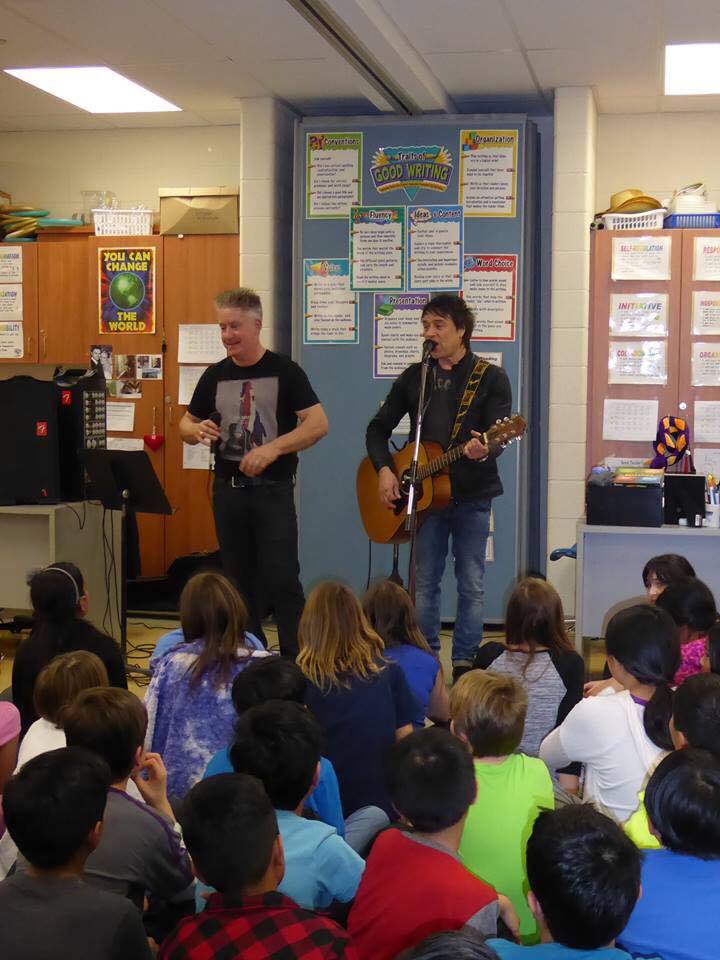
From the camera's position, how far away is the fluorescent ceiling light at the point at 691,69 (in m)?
5.20

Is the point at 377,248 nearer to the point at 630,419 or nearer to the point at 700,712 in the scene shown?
the point at 630,419

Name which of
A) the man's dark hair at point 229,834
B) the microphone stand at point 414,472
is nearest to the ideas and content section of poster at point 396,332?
the microphone stand at point 414,472

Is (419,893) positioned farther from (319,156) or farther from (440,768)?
(319,156)

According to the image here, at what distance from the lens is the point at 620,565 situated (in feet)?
16.3

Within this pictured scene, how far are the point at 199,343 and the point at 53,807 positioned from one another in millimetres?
5001

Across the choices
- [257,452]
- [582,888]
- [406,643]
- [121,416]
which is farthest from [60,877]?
[121,416]

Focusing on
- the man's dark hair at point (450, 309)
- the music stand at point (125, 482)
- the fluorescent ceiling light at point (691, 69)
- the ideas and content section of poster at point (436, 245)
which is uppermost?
the fluorescent ceiling light at point (691, 69)

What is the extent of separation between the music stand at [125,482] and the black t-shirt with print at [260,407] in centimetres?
55

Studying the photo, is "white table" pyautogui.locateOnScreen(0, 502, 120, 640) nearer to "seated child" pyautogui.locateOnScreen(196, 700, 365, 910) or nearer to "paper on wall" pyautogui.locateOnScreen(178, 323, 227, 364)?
"paper on wall" pyautogui.locateOnScreen(178, 323, 227, 364)

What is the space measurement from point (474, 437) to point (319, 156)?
2484 mm

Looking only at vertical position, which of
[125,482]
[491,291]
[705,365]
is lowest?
[125,482]

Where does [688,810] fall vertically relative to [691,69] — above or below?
below

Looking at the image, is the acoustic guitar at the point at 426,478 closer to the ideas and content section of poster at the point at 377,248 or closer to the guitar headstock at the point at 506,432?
the guitar headstock at the point at 506,432

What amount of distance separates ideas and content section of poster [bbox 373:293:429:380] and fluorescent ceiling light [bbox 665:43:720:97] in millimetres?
1635
